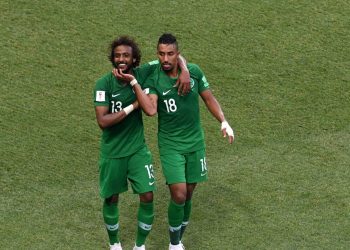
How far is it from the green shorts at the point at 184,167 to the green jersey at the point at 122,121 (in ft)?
1.10

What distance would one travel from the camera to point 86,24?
1485 cm

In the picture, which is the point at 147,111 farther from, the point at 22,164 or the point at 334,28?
the point at 334,28

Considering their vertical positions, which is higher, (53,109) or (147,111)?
(147,111)

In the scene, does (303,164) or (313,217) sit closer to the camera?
(313,217)

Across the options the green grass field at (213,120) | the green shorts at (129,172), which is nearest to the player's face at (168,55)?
the green shorts at (129,172)

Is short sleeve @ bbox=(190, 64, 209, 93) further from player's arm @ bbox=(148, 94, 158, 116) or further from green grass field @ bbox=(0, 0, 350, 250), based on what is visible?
green grass field @ bbox=(0, 0, 350, 250)

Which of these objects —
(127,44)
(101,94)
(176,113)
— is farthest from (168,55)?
(101,94)

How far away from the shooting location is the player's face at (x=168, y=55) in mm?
9586

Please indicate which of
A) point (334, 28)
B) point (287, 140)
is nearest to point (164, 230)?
point (287, 140)

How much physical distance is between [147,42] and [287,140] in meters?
3.07

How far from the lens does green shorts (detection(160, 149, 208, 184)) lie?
975 centimetres

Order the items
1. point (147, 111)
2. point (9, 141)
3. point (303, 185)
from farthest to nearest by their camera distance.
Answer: point (9, 141), point (303, 185), point (147, 111)

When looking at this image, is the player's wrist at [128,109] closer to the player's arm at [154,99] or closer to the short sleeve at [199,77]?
the player's arm at [154,99]

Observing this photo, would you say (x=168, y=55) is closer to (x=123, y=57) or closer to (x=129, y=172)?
(x=123, y=57)
